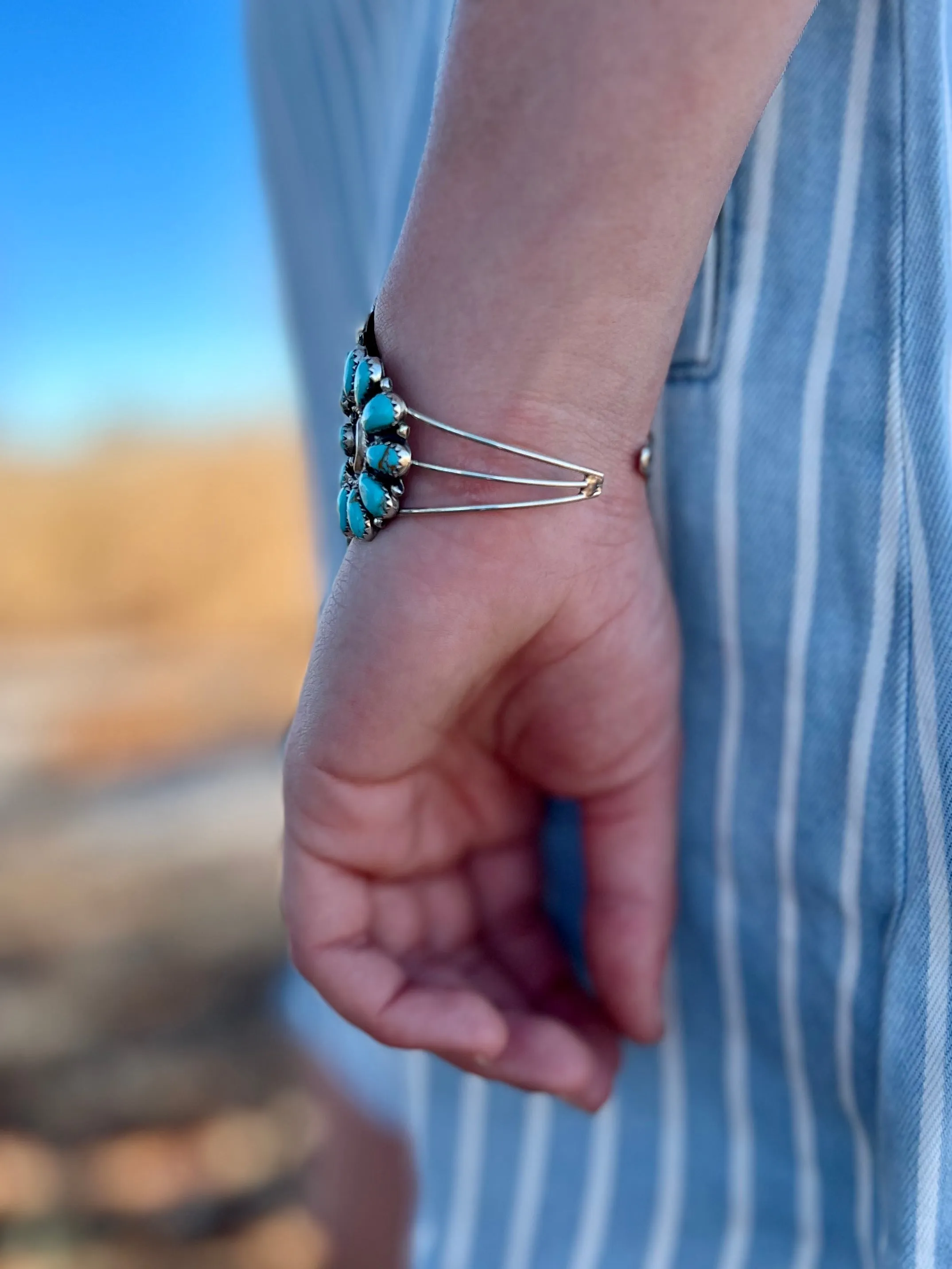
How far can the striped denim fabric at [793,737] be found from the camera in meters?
0.53

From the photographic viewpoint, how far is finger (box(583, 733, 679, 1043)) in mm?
666

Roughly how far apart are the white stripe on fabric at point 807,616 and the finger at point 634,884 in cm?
7

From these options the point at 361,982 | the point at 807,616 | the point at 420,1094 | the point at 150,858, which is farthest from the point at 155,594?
the point at 807,616

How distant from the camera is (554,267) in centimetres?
51

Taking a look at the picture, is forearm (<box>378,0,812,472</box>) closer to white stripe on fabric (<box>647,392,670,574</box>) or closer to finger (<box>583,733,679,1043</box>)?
white stripe on fabric (<box>647,392,670,574</box>)

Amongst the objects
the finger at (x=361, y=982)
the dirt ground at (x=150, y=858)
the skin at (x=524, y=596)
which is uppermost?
the skin at (x=524, y=596)

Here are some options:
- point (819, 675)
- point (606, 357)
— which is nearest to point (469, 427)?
point (606, 357)

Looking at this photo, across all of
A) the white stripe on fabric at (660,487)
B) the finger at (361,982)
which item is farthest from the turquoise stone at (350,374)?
the finger at (361,982)

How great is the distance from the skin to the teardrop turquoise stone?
0.02m

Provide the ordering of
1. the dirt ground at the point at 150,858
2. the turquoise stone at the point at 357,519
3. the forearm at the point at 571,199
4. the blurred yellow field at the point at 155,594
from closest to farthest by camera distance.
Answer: the forearm at the point at 571,199, the turquoise stone at the point at 357,519, the dirt ground at the point at 150,858, the blurred yellow field at the point at 155,594

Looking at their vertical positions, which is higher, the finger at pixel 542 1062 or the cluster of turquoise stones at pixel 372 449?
the cluster of turquoise stones at pixel 372 449

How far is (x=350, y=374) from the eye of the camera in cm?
59

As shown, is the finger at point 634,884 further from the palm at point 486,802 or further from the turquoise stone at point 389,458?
the turquoise stone at point 389,458

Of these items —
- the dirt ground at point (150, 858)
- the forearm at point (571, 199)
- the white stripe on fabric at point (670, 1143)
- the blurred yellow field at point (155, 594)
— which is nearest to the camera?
the forearm at point (571, 199)
